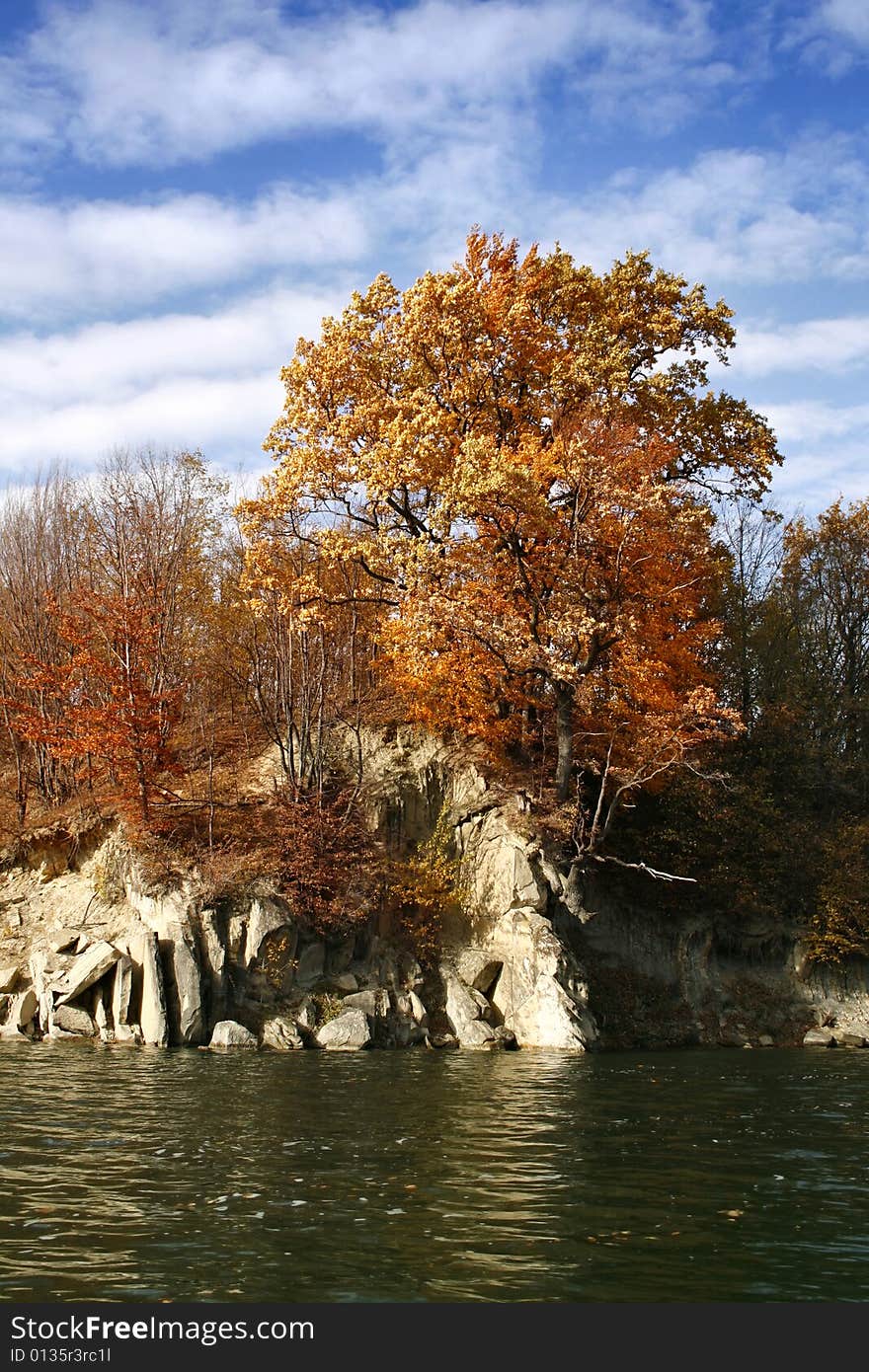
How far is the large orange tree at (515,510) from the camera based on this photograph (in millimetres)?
29266

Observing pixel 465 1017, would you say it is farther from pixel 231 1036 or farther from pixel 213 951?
pixel 213 951

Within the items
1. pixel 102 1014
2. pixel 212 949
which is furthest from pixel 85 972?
pixel 212 949

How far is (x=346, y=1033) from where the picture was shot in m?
26.3

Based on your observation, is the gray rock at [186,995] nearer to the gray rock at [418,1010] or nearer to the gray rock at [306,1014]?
the gray rock at [306,1014]

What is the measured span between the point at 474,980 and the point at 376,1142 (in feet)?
Answer: 47.8

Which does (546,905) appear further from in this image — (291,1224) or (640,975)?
(291,1224)

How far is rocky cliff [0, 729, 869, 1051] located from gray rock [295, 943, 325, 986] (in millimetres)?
36

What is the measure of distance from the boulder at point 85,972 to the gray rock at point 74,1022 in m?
0.28

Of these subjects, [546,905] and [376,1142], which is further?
[546,905]

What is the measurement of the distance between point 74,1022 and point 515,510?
1660 cm

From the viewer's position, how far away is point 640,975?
3231 centimetres

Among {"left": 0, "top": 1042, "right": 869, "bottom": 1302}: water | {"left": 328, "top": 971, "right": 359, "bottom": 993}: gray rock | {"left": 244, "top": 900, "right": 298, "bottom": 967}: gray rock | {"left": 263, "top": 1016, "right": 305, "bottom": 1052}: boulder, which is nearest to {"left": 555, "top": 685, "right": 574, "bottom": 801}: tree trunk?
{"left": 328, "top": 971, "right": 359, "bottom": 993}: gray rock

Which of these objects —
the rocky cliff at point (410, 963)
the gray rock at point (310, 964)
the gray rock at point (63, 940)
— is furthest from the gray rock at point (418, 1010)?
the gray rock at point (63, 940)

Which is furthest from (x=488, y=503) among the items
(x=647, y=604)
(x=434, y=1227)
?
(x=434, y=1227)
